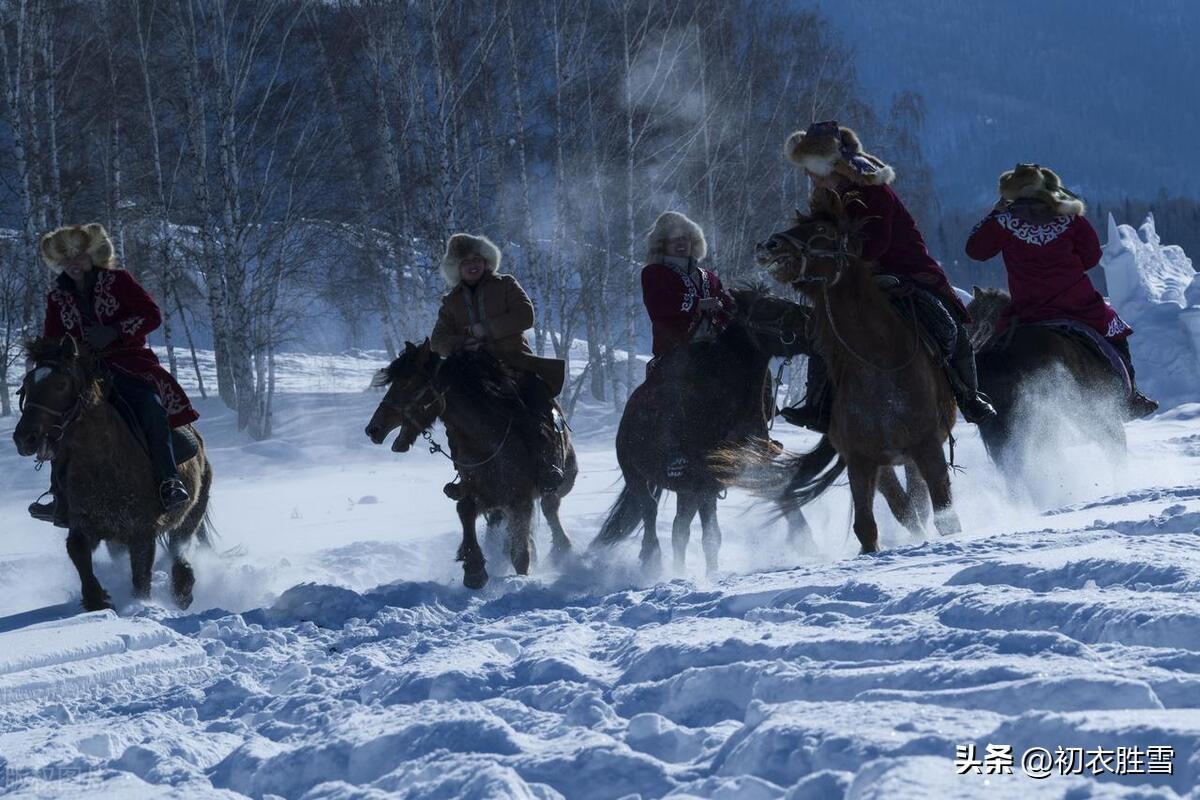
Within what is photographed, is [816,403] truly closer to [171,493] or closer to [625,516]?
[625,516]

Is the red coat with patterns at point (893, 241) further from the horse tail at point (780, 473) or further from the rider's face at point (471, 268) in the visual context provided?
the rider's face at point (471, 268)

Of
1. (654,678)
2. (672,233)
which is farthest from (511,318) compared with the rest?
(654,678)

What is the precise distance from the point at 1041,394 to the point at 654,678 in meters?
4.80

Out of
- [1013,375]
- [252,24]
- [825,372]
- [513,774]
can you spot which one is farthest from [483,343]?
[252,24]

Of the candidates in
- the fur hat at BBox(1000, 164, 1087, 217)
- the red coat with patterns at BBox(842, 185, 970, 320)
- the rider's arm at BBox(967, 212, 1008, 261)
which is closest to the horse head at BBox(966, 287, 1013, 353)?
the rider's arm at BBox(967, 212, 1008, 261)

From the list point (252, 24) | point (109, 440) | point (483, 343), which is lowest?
point (109, 440)

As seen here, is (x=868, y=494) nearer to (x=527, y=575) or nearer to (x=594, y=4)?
(x=527, y=575)

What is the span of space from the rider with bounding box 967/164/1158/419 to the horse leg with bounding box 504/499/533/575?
3265mm

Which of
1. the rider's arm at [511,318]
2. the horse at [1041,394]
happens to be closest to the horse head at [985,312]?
the horse at [1041,394]

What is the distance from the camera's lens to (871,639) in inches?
141

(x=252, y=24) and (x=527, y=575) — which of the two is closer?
(x=527, y=575)

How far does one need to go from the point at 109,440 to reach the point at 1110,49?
19100 centimetres

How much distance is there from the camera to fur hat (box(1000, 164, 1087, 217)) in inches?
308

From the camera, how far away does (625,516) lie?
25.8ft
